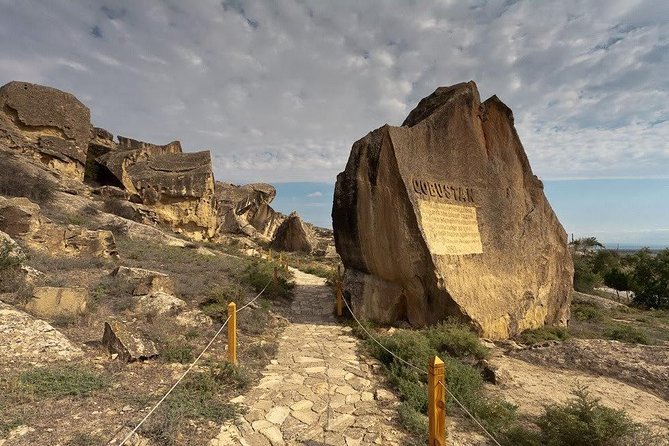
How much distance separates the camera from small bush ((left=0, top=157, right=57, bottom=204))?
669 inches

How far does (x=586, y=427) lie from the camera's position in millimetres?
3672

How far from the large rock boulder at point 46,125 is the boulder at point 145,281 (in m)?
18.4

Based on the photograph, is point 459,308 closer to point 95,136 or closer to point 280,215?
point 95,136

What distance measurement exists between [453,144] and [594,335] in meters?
6.11

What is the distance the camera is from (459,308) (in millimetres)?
7688

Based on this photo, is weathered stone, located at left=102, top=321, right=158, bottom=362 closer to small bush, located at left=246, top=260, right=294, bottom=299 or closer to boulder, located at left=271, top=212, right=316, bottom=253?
small bush, located at left=246, top=260, right=294, bottom=299

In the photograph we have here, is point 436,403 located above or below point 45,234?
below

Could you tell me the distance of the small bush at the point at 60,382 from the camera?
4.16 meters

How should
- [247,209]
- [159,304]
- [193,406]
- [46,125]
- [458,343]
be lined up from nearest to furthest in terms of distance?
[193,406]
[458,343]
[159,304]
[46,125]
[247,209]

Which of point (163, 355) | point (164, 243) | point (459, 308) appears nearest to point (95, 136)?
point (164, 243)

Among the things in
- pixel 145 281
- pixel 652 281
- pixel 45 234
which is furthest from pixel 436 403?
pixel 652 281

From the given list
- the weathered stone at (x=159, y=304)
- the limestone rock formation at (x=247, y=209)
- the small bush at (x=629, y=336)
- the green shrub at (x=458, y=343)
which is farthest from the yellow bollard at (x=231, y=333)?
the limestone rock formation at (x=247, y=209)

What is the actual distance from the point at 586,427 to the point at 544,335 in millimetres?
5558

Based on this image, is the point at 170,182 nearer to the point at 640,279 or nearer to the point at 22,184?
the point at 22,184
